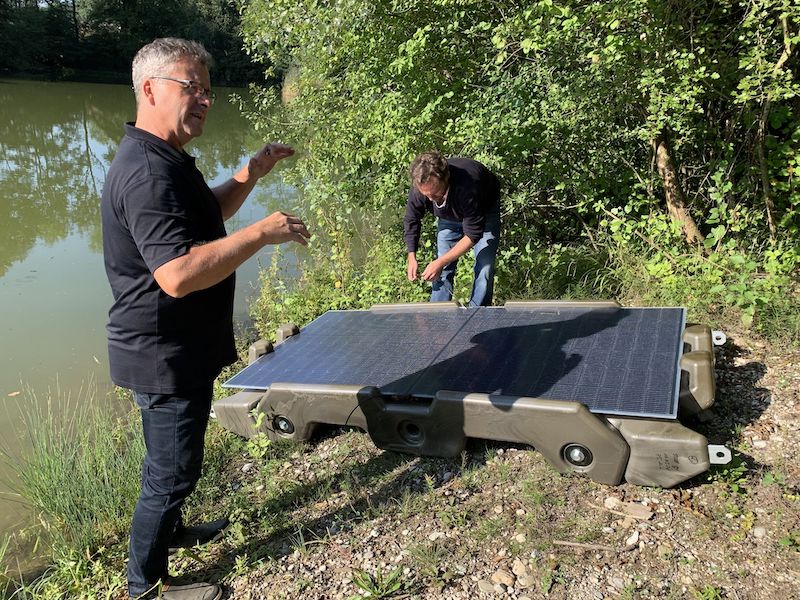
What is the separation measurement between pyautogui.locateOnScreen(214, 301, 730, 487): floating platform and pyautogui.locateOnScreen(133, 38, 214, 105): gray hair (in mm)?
1932

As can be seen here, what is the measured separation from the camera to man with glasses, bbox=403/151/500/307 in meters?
4.29

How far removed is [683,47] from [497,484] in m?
3.94

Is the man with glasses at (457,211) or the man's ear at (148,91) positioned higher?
the man's ear at (148,91)

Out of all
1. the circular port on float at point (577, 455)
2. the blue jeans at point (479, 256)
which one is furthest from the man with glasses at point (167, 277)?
the blue jeans at point (479, 256)

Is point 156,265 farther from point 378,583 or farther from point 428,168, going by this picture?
point 428,168

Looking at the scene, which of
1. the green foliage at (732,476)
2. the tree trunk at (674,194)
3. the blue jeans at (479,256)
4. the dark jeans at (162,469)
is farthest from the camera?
the tree trunk at (674,194)

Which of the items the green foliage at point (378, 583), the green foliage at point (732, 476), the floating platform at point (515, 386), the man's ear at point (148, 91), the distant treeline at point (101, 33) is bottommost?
the green foliage at point (378, 583)

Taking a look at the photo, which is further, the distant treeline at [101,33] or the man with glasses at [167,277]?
the distant treeline at [101,33]

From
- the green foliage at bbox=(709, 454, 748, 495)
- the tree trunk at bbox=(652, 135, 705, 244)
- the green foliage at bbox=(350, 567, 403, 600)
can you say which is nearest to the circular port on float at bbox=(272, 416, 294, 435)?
the green foliage at bbox=(350, 567, 403, 600)

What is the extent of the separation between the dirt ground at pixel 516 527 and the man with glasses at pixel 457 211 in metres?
1.79

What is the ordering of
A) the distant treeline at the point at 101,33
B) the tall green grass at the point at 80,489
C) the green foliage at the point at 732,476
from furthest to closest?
the distant treeline at the point at 101,33
the tall green grass at the point at 80,489
the green foliage at the point at 732,476

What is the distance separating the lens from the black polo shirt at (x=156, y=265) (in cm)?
207

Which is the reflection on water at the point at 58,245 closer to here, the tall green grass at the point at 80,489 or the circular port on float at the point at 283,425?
the tall green grass at the point at 80,489

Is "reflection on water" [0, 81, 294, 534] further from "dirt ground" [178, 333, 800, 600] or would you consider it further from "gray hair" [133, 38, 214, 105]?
"gray hair" [133, 38, 214, 105]
